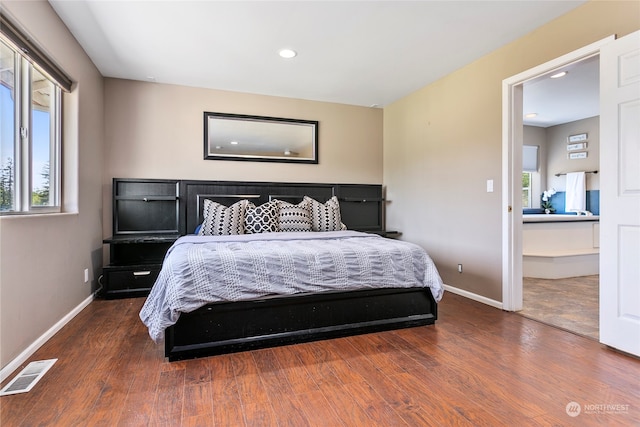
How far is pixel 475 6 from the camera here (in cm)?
247

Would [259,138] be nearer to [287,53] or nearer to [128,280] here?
[287,53]

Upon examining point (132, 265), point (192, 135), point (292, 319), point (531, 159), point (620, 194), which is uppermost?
point (531, 159)

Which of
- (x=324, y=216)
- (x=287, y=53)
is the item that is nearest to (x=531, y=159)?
(x=324, y=216)

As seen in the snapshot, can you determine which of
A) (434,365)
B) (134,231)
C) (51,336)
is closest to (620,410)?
(434,365)

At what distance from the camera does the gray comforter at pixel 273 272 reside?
6.79 feet

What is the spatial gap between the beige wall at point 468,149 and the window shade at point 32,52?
3719mm

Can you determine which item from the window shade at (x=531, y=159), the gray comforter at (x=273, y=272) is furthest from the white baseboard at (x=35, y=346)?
the window shade at (x=531, y=159)

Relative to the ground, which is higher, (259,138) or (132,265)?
(259,138)

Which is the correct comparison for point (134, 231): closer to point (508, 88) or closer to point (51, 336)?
point (51, 336)

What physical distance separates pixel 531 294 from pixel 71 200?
473 cm

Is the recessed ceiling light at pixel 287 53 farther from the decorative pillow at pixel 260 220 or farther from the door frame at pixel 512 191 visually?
the door frame at pixel 512 191

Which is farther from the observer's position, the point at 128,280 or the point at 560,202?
the point at 560,202

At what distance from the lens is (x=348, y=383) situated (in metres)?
1.81

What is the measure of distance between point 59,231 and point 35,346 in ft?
2.83
